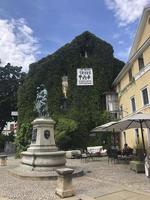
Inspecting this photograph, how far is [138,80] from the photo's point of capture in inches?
892

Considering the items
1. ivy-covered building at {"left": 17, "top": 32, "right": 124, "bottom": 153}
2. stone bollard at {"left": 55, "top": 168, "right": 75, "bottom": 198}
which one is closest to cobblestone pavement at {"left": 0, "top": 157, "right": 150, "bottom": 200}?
stone bollard at {"left": 55, "top": 168, "right": 75, "bottom": 198}

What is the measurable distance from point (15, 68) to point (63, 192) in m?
37.3

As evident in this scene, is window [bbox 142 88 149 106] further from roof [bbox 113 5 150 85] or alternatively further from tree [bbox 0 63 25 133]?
tree [bbox 0 63 25 133]

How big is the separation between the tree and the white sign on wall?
1443cm

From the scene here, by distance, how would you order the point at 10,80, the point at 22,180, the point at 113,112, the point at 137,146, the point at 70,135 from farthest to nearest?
the point at 10,80, the point at 113,112, the point at 70,135, the point at 137,146, the point at 22,180

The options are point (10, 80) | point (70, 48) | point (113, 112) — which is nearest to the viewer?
point (113, 112)

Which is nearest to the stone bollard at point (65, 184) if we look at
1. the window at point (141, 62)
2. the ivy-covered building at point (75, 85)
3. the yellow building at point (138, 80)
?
the yellow building at point (138, 80)

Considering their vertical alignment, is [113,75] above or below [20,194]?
→ above

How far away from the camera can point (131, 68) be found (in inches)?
963

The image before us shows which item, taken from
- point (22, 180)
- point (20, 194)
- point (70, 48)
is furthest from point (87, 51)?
point (20, 194)

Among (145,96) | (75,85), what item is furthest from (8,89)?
(145,96)

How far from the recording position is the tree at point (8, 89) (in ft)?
133

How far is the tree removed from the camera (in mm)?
40500

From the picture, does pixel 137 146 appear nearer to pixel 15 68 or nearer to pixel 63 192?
pixel 63 192
